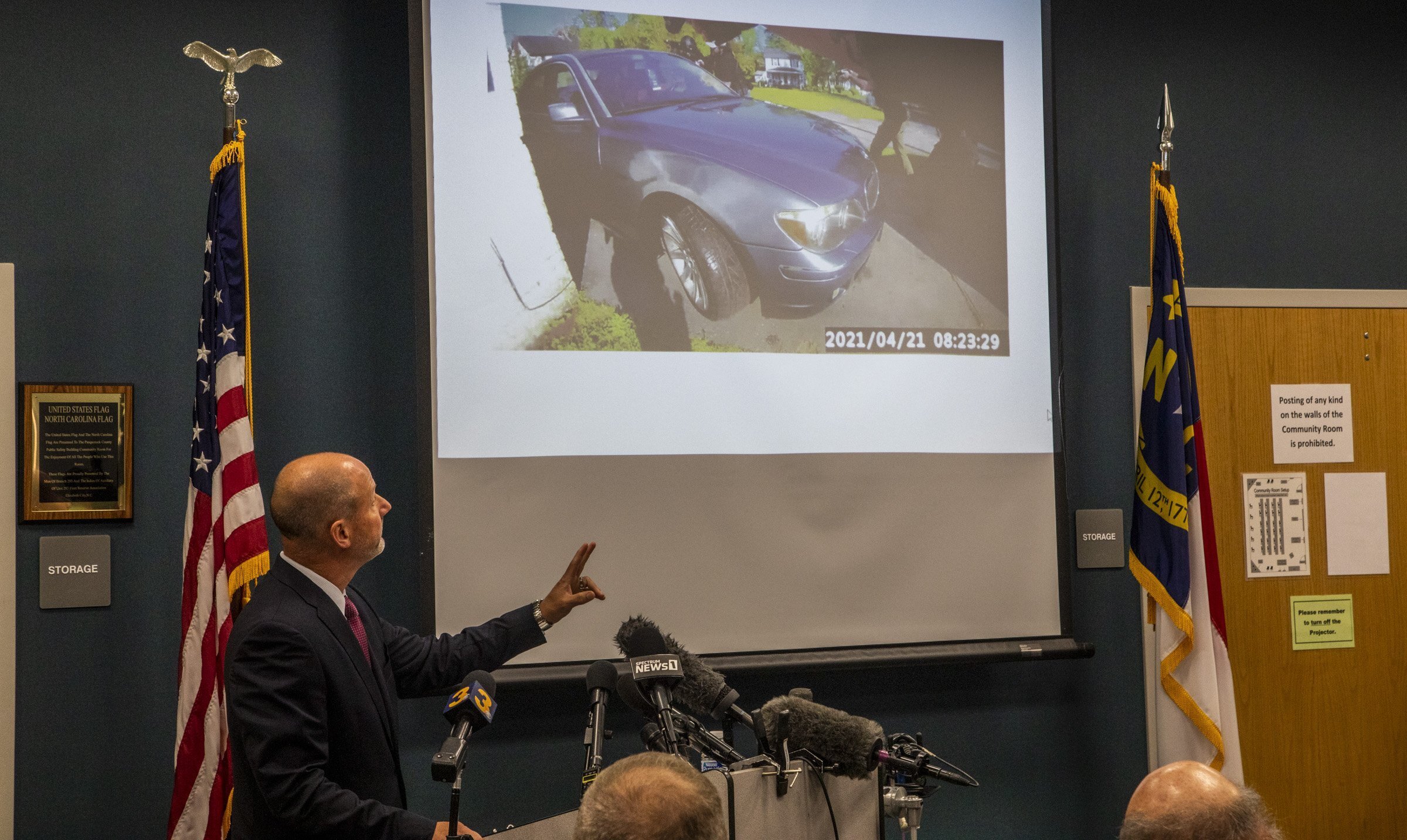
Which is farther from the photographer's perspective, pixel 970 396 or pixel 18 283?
pixel 970 396

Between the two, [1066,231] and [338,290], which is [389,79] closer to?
[338,290]

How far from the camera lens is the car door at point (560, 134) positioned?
3.27 meters

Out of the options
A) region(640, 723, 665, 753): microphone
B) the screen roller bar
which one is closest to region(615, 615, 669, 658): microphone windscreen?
region(640, 723, 665, 753): microphone

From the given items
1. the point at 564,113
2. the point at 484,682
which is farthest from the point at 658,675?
the point at 564,113

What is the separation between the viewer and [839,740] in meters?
2.10

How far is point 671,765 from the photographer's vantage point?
4.71ft

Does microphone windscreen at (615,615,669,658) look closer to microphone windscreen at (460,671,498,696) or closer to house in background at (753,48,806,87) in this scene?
microphone windscreen at (460,671,498,696)

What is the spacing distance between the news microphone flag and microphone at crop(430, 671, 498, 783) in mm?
2346

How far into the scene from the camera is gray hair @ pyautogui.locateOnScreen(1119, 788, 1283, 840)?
4.70 feet

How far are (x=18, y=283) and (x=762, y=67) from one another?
2333mm

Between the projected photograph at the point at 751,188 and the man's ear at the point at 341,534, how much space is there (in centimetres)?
104

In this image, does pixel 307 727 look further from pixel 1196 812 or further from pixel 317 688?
pixel 1196 812

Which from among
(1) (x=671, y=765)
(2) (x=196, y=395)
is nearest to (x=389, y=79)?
(2) (x=196, y=395)

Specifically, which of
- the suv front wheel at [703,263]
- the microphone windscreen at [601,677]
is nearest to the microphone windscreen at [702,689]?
the microphone windscreen at [601,677]
